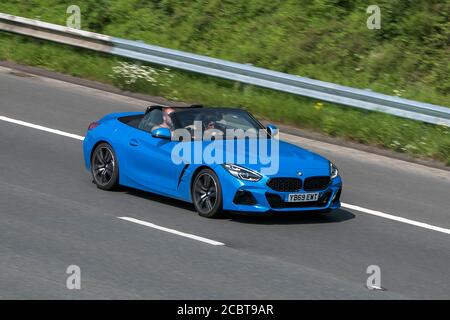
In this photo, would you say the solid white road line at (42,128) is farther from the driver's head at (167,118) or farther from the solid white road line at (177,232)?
the solid white road line at (177,232)

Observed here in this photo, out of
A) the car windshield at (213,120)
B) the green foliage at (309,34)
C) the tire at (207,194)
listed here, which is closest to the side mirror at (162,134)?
the car windshield at (213,120)

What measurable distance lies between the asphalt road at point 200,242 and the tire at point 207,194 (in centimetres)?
14

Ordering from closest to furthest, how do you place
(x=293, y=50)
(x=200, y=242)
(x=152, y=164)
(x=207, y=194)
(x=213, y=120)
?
(x=200, y=242) → (x=207, y=194) → (x=152, y=164) → (x=213, y=120) → (x=293, y=50)

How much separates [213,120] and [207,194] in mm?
1458

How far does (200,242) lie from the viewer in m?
12.3

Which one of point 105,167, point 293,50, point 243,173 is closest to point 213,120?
point 243,173

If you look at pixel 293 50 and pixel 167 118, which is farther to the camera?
pixel 293 50

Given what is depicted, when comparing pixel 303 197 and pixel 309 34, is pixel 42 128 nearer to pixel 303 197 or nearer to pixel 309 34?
pixel 303 197

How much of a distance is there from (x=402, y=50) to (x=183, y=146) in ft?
28.8

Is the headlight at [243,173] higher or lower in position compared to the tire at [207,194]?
higher

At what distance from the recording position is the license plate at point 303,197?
525 inches

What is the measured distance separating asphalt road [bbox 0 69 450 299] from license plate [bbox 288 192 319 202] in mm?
339

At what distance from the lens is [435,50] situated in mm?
21281
